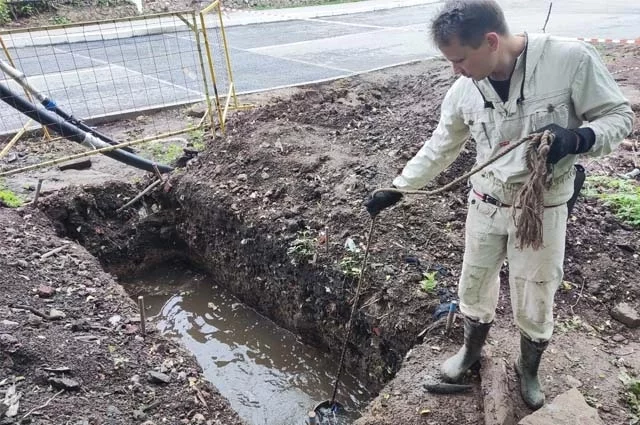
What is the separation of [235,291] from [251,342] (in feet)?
2.49

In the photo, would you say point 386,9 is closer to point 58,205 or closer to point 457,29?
point 58,205

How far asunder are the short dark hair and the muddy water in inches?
121

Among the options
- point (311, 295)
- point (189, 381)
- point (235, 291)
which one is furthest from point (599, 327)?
point (235, 291)

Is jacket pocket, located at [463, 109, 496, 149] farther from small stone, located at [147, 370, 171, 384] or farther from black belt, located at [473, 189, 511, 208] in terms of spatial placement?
small stone, located at [147, 370, 171, 384]

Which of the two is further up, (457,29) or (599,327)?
(457,29)

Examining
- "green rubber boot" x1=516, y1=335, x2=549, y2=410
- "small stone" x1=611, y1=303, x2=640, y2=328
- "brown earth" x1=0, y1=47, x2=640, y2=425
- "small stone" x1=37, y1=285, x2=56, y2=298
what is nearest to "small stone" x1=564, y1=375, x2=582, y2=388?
"brown earth" x1=0, y1=47, x2=640, y2=425

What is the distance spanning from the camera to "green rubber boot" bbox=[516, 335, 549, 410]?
3098mm

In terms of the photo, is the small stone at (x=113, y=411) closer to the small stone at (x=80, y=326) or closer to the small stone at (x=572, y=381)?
the small stone at (x=80, y=326)

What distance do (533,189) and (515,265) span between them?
0.56 metres

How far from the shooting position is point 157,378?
3688 millimetres

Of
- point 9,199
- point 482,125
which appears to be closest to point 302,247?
point 482,125

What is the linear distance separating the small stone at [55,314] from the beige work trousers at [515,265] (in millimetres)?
3009

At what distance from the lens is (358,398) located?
Answer: 4.59 m

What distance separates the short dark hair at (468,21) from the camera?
2340 mm
